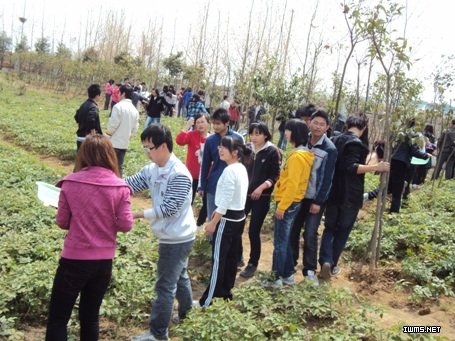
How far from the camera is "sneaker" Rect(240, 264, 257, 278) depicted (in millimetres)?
4648

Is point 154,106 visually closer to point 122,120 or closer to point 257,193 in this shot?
point 122,120

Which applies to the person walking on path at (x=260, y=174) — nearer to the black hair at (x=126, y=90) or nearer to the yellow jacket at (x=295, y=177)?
the yellow jacket at (x=295, y=177)

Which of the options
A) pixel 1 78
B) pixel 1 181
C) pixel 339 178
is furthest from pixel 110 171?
pixel 1 78

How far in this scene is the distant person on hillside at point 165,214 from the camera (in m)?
3.00

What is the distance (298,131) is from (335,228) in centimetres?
127

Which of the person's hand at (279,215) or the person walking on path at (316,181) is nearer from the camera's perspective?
the person's hand at (279,215)

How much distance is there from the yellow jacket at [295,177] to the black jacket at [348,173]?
530 millimetres

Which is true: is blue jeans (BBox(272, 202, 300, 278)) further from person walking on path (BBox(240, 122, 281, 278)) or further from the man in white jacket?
the man in white jacket

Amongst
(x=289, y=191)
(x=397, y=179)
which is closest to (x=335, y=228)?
(x=289, y=191)

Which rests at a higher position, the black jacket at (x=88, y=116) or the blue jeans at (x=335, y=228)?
the black jacket at (x=88, y=116)

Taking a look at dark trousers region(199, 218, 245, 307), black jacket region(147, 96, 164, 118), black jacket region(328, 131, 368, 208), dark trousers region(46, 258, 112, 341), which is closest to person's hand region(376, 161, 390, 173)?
black jacket region(328, 131, 368, 208)

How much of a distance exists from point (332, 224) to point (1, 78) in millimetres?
28641

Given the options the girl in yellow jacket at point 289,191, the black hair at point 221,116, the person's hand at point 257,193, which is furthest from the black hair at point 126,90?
the girl in yellow jacket at point 289,191

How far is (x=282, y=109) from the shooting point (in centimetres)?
922
